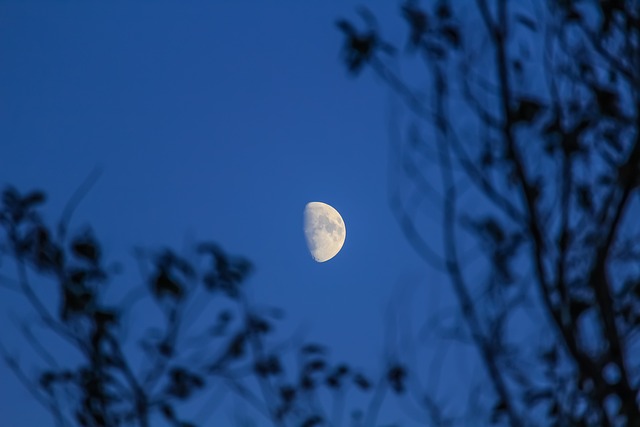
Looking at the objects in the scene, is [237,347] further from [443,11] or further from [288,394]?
[443,11]

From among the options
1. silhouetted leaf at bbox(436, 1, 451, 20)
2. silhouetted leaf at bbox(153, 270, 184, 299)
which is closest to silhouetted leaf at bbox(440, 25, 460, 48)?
silhouetted leaf at bbox(436, 1, 451, 20)

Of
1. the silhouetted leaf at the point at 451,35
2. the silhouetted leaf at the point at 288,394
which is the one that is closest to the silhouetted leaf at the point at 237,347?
the silhouetted leaf at the point at 288,394

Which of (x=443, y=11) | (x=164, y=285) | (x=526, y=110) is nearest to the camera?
(x=526, y=110)

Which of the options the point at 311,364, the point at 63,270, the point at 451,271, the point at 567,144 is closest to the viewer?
the point at 451,271

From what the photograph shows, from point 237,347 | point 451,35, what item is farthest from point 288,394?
point 451,35

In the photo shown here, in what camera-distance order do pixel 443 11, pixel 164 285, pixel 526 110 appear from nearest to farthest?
pixel 526 110 < pixel 443 11 < pixel 164 285

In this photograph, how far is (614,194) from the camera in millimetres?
4070

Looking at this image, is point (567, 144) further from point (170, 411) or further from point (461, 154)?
point (170, 411)

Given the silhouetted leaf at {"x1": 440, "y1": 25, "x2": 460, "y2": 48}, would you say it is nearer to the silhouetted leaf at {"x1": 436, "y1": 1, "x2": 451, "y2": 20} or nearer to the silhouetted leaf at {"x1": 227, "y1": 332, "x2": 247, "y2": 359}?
the silhouetted leaf at {"x1": 436, "y1": 1, "x2": 451, "y2": 20}

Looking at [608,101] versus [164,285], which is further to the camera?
[164,285]

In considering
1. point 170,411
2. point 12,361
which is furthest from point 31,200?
point 170,411

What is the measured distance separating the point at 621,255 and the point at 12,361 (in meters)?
3.26

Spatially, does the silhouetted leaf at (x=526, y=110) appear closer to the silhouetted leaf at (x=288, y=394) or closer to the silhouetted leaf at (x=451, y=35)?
the silhouetted leaf at (x=451, y=35)

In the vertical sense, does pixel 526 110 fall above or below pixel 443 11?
below
